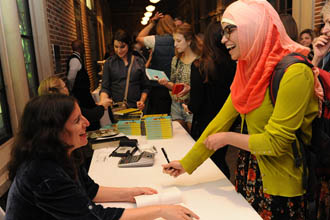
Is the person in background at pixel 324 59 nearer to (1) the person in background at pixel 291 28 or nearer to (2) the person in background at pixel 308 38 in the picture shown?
(1) the person in background at pixel 291 28

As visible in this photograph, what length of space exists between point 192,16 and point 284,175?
12357mm

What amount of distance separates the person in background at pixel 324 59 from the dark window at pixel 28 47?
3.18 metres

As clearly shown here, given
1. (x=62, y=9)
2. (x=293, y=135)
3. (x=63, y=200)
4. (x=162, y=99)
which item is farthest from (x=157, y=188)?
(x=62, y=9)

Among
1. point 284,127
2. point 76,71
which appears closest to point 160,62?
point 76,71

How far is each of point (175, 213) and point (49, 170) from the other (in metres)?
0.51

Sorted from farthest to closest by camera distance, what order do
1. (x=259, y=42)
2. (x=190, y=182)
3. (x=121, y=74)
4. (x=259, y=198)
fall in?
1. (x=121, y=74)
2. (x=190, y=182)
3. (x=259, y=198)
4. (x=259, y=42)

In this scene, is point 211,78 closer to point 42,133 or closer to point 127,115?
point 127,115

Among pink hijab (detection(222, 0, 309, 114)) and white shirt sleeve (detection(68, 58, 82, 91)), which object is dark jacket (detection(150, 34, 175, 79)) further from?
pink hijab (detection(222, 0, 309, 114))

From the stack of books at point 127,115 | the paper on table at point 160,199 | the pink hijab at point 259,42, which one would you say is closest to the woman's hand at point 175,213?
the paper on table at point 160,199

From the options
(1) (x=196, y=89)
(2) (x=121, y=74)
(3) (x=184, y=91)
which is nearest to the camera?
(1) (x=196, y=89)

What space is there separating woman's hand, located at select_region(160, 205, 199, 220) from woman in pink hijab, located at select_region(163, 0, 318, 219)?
1.22 ft

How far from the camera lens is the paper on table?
1.33 m

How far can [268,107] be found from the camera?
1333 mm

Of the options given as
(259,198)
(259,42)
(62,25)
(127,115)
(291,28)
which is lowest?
(259,198)
